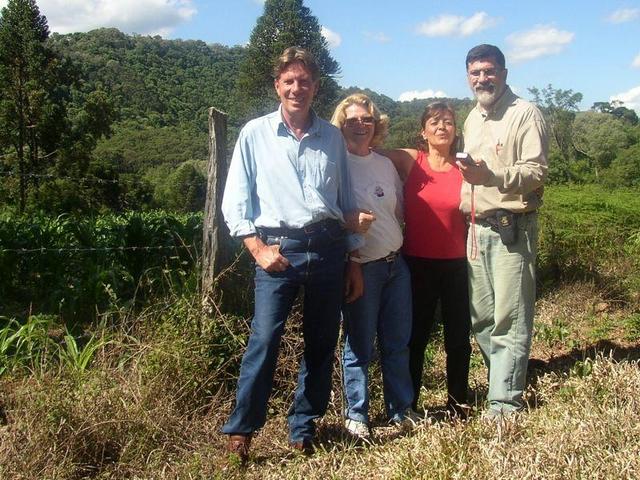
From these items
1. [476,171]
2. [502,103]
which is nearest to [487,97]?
[502,103]

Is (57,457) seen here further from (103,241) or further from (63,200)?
(63,200)

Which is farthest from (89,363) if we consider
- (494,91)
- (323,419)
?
(494,91)

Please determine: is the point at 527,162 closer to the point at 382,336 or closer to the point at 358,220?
the point at 358,220

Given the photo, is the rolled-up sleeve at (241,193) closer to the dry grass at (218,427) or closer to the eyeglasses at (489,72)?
the dry grass at (218,427)

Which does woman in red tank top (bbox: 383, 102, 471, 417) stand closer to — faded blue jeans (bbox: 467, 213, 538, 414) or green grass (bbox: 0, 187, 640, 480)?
faded blue jeans (bbox: 467, 213, 538, 414)

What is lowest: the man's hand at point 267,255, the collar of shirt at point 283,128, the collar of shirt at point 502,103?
the man's hand at point 267,255

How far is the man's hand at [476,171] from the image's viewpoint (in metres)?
3.12

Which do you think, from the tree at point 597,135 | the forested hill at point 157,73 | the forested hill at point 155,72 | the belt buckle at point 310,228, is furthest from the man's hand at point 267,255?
the forested hill at point 155,72

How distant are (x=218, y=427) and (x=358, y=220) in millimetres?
1301

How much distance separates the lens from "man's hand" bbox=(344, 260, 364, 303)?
3.30 meters

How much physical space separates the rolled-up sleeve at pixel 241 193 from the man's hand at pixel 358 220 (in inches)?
19.0

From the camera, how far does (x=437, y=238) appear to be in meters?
3.56

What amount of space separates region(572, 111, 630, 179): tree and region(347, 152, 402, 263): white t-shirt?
29936mm

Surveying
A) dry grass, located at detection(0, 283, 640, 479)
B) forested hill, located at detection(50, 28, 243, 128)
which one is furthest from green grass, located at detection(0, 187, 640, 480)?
forested hill, located at detection(50, 28, 243, 128)
